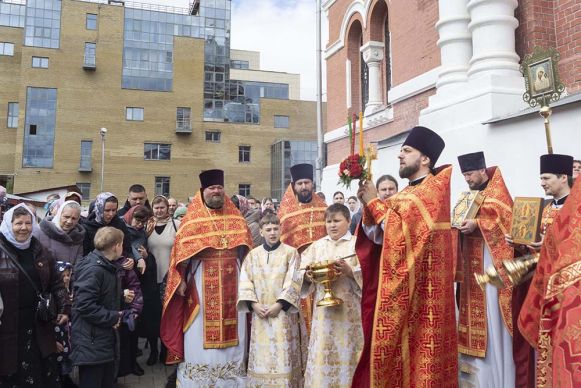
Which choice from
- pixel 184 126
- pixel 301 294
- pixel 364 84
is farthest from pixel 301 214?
pixel 184 126

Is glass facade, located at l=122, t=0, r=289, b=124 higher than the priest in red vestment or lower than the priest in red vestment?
higher

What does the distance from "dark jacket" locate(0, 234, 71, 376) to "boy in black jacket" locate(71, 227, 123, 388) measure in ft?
0.68

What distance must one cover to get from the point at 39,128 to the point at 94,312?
42.0 m

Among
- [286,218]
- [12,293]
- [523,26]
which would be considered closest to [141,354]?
[286,218]

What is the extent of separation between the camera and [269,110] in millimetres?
48156

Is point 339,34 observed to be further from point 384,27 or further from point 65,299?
point 65,299

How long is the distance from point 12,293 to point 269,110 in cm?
4541

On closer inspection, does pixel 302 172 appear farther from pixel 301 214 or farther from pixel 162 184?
pixel 162 184

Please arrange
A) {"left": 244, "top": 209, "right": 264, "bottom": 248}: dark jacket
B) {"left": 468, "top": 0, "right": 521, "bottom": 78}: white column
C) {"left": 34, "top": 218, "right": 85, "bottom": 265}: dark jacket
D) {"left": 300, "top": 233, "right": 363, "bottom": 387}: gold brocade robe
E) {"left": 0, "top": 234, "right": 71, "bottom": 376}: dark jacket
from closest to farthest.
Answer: {"left": 0, "top": 234, "right": 71, "bottom": 376}: dark jacket
{"left": 300, "top": 233, "right": 363, "bottom": 387}: gold brocade robe
{"left": 34, "top": 218, "right": 85, "bottom": 265}: dark jacket
{"left": 244, "top": 209, "right": 264, "bottom": 248}: dark jacket
{"left": 468, "top": 0, "right": 521, "bottom": 78}: white column

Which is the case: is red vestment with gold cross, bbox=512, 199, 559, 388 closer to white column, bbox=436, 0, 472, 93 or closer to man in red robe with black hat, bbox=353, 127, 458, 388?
man in red robe with black hat, bbox=353, 127, 458, 388

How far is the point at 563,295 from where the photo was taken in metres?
1.64

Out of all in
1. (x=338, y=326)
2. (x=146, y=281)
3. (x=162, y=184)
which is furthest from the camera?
(x=162, y=184)

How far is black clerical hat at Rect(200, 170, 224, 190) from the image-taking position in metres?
4.87

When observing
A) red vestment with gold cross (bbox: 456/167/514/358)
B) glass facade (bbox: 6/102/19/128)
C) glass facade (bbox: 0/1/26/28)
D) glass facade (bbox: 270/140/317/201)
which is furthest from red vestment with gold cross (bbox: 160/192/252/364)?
glass facade (bbox: 0/1/26/28)
